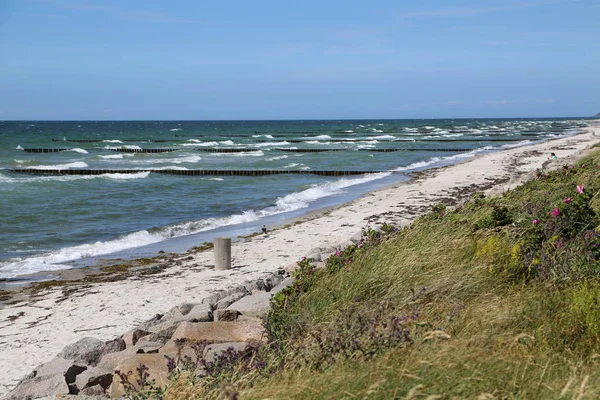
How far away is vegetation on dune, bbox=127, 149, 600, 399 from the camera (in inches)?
144

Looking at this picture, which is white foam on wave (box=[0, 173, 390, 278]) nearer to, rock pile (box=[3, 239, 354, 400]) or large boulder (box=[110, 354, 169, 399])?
rock pile (box=[3, 239, 354, 400])

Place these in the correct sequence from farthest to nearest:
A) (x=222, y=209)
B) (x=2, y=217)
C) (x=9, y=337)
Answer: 1. (x=222, y=209)
2. (x=2, y=217)
3. (x=9, y=337)

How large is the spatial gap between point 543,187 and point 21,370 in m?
8.37

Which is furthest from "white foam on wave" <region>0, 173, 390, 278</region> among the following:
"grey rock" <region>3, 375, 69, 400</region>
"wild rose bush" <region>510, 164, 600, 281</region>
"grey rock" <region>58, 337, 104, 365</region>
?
"wild rose bush" <region>510, 164, 600, 281</region>

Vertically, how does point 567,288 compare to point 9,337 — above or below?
above

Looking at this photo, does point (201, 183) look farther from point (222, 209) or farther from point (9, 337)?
point (9, 337)

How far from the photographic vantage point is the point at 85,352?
722 centimetres

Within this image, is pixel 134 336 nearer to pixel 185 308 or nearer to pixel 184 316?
pixel 184 316

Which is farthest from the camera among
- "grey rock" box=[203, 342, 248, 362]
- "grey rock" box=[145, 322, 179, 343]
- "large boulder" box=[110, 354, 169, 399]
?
"grey rock" box=[145, 322, 179, 343]

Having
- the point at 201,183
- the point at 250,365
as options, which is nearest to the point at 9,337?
the point at 250,365

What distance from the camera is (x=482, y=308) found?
17.1 feet

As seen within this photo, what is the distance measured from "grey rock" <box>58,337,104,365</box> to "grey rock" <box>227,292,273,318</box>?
4.79ft

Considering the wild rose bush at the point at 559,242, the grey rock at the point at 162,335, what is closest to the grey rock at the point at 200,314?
the grey rock at the point at 162,335

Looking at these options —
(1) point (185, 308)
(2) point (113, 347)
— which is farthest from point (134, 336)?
(1) point (185, 308)
